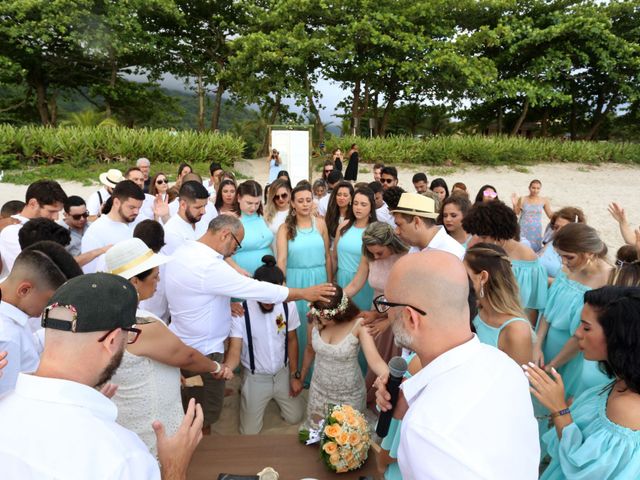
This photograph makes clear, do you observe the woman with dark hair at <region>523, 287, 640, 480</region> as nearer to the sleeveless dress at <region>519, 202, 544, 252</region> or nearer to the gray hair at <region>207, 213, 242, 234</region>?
the gray hair at <region>207, 213, 242, 234</region>

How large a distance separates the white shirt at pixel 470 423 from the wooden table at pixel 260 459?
1087mm

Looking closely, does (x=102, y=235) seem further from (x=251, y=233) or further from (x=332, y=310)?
(x=332, y=310)

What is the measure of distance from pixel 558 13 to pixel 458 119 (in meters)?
9.89

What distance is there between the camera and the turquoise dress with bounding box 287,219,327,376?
4828 mm

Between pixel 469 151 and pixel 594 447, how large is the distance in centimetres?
1863

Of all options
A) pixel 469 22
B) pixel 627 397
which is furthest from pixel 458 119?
pixel 627 397

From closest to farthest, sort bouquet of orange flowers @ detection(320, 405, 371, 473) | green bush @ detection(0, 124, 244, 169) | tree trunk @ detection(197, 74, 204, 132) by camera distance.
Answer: bouquet of orange flowers @ detection(320, 405, 371, 473)
green bush @ detection(0, 124, 244, 169)
tree trunk @ detection(197, 74, 204, 132)

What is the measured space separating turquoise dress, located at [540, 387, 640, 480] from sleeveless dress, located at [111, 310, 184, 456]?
2046 mm

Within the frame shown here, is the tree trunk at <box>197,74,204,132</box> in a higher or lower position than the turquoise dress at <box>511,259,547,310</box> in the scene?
higher

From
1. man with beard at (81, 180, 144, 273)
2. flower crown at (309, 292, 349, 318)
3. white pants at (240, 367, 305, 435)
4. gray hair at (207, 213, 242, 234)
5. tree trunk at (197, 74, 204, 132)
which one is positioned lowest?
white pants at (240, 367, 305, 435)

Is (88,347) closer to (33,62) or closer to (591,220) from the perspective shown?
(591,220)

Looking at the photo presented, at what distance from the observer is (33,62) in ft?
78.9

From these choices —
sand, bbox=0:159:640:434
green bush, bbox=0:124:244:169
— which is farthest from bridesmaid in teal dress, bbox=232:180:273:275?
green bush, bbox=0:124:244:169

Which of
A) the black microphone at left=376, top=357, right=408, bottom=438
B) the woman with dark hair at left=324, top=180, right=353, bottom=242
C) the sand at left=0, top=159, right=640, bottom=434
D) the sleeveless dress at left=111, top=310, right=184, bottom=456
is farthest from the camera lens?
the sand at left=0, top=159, right=640, bottom=434
